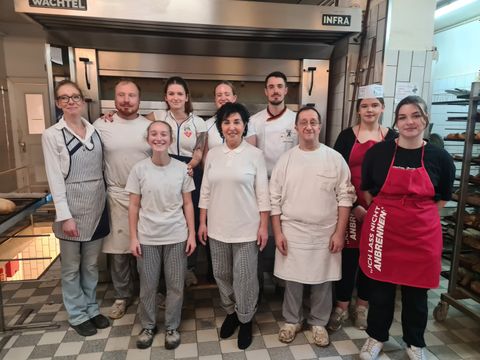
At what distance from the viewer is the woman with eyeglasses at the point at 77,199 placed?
1734 mm

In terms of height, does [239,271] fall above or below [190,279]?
above

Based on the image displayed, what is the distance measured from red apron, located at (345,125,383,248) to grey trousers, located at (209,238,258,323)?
0.57 meters

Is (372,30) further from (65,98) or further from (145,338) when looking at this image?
(145,338)

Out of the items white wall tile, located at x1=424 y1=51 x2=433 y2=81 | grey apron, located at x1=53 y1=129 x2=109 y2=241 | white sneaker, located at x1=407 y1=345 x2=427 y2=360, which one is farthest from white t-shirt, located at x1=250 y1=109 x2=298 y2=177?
white sneaker, located at x1=407 y1=345 x2=427 y2=360

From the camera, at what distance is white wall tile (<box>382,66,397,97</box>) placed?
2.31 m

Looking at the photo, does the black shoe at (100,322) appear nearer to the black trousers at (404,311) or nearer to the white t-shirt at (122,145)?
the white t-shirt at (122,145)

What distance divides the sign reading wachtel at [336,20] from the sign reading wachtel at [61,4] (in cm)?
141

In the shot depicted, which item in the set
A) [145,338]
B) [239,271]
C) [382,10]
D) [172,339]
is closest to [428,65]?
[382,10]

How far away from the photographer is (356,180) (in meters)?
1.90

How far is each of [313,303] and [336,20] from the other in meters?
1.73

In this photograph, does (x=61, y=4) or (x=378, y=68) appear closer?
(x=61, y=4)

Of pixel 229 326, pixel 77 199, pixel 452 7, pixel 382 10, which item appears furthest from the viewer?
pixel 452 7

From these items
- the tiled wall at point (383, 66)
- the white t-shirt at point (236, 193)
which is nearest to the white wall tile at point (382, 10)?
the tiled wall at point (383, 66)

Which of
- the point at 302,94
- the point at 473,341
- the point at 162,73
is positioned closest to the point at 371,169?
the point at 302,94
